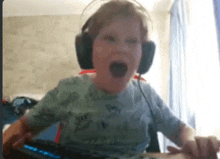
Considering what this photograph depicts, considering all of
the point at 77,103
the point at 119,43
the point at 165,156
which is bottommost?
the point at 165,156

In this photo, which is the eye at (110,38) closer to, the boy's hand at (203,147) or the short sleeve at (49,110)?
the short sleeve at (49,110)

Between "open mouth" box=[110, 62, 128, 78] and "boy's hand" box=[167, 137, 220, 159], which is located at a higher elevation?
"open mouth" box=[110, 62, 128, 78]

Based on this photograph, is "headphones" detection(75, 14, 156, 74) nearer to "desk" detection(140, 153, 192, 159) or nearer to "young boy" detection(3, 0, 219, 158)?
"young boy" detection(3, 0, 219, 158)

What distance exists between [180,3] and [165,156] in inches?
14.4

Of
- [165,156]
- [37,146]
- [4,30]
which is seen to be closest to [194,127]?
[165,156]

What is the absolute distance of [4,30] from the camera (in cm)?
46

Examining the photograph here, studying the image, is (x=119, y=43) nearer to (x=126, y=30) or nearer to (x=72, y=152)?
(x=126, y=30)

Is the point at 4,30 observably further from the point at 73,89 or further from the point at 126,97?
the point at 126,97

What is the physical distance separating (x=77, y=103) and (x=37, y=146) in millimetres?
146

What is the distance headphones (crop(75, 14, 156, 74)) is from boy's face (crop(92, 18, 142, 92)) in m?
0.01

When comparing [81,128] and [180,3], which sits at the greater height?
[180,3]

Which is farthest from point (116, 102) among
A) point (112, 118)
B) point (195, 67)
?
point (195, 67)

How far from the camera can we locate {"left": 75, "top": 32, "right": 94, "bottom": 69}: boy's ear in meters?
0.42

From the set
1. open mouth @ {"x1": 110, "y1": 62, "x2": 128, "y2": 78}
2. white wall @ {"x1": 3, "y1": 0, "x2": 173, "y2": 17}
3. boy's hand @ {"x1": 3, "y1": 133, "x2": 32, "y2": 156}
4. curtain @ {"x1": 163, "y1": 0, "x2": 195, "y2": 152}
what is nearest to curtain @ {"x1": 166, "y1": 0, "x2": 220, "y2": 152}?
curtain @ {"x1": 163, "y1": 0, "x2": 195, "y2": 152}
